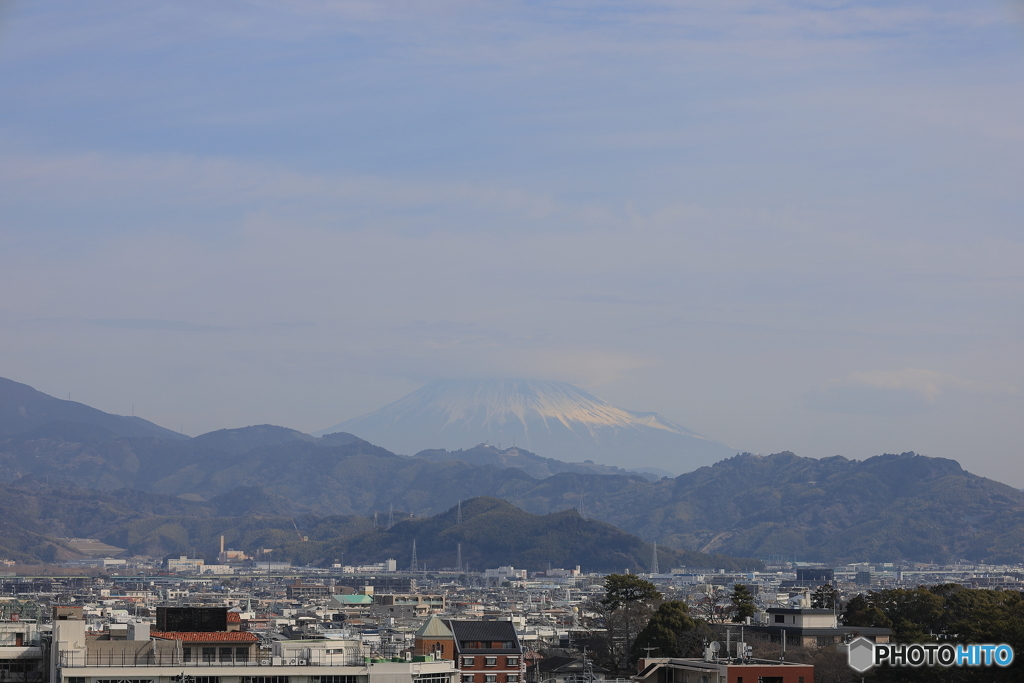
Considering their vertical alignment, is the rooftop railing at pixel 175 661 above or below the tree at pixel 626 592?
below

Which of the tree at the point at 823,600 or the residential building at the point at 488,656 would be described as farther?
the tree at the point at 823,600

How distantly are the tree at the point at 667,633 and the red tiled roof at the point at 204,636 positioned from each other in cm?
2368

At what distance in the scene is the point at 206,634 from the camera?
1325 inches

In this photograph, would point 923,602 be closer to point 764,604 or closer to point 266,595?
point 764,604

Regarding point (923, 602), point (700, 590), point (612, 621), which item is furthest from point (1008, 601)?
point (700, 590)

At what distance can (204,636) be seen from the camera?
33.5 meters

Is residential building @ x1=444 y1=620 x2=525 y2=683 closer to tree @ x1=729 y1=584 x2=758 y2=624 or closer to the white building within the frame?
the white building

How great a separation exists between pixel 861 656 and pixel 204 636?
615 inches

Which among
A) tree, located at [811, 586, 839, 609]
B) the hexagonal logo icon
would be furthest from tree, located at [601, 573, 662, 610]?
the hexagonal logo icon

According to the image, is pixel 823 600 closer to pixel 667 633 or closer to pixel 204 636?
pixel 667 633

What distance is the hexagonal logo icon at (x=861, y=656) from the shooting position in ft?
102

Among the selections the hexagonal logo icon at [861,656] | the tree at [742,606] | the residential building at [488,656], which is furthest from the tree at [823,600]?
the hexagonal logo icon at [861,656]

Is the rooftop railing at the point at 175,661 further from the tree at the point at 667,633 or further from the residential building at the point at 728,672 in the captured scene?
the tree at the point at 667,633

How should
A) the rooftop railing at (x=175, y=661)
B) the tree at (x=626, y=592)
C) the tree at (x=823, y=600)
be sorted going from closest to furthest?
the rooftop railing at (x=175, y=661) < the tree at (x=626, y=592) < the tree at (x=823, y=600)
